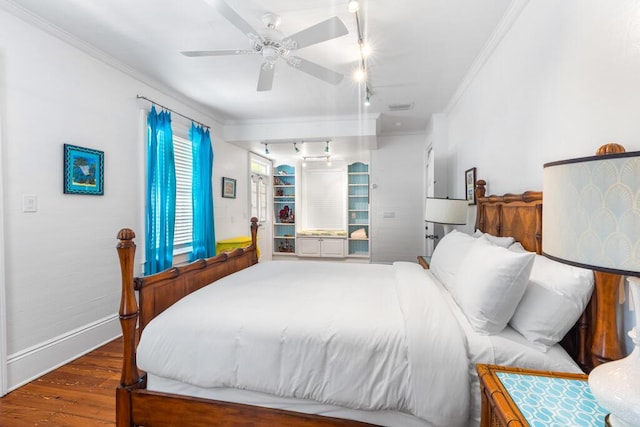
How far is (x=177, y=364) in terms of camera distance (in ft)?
4.60

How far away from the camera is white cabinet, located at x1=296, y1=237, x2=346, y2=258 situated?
6.45 m

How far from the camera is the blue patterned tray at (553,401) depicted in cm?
85

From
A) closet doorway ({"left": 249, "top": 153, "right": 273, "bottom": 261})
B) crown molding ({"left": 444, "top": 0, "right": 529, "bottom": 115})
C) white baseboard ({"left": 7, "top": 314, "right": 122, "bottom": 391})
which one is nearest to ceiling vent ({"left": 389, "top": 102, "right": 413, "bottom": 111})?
crown molding ({"left": 444, "top": 0, "right": 529, "bottom": 115})

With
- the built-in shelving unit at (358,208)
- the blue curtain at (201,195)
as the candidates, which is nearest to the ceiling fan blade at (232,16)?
the blue curtain at (201,195)

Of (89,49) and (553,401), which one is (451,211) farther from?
(89,49)

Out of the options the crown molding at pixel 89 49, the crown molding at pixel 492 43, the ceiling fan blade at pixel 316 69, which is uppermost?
the crown molding at pixel 89 49

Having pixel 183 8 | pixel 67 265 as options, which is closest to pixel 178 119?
pixel 183 8

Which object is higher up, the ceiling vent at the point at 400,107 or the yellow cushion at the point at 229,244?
the ceiling vent at the point at 400,107

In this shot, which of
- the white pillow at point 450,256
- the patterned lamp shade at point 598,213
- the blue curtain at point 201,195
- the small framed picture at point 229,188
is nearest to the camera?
the patterned lamp shade at point 598,213

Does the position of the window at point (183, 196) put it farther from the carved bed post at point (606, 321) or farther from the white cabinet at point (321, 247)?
the carved bed post at point (606, 321)

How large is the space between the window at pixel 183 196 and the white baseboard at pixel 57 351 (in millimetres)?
1135

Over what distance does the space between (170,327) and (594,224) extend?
1.69 m

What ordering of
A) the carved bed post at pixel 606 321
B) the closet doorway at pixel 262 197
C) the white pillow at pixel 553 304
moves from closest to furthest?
the carved bed post at pixel 606 321
the white pillow at pixel 553 304
the closet doorway at pixel 262 197

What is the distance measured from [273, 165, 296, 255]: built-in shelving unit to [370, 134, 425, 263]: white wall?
7.50 feet
